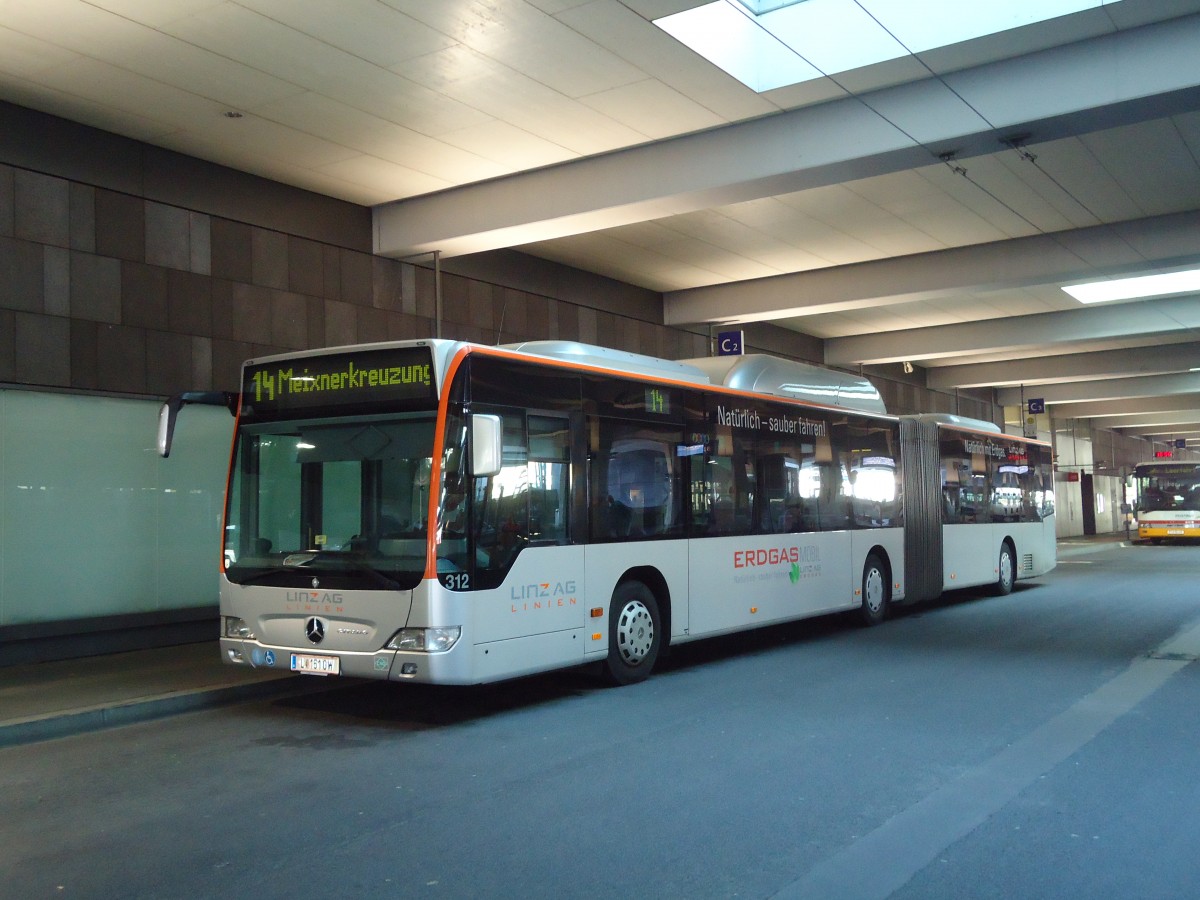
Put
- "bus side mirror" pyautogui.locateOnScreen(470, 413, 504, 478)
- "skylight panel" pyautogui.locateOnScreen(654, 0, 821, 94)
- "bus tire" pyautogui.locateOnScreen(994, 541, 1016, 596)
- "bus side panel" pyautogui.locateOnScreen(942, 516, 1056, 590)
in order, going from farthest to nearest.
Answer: "bus tire" pyautogui.locateOnScreen(994, 541, 1016, 596), "bus side panel" pyautogui.locateOnScreen(942, 516, 1056, 590), "skylight panel" pyautogui.locateOnScreen(654, 0, 821, 94), "bus side mirror" pyautogui.locateOnScreen(470, 413, 504, 478)

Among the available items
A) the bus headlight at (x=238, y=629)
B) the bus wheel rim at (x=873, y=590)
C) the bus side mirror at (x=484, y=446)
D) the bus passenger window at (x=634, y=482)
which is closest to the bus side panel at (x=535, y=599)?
the bus passenger window at (x=634, y=482)

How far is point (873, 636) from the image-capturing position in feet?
45.5

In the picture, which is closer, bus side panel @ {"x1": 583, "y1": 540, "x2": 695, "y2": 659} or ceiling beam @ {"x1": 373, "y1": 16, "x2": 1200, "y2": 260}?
bus side panel @ {"x1": 583, "y1": 540, "x2": 695, "y2": 659}

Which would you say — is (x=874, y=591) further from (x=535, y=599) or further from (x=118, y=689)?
(x=118, y=689)

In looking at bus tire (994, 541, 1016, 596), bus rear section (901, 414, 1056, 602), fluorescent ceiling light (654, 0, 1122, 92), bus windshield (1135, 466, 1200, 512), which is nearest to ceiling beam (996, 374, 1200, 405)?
bus windshield (1135, 466, 1200, 512)

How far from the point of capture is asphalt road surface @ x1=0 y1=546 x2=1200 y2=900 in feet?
16.3

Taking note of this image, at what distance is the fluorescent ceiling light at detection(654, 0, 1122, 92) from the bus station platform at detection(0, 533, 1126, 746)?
23.0 feet

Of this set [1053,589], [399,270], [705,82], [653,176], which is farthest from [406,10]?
[1053,589]

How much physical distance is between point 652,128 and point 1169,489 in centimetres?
3613

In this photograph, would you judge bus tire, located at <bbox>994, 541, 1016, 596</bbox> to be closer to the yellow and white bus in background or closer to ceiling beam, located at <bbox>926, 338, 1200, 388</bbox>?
ceiling beam, located at <bbox>926, 338, 1200, 388</bbox>

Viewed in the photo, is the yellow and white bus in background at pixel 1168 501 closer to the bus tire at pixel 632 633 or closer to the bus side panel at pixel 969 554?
the bus side panel at pixel 969 554

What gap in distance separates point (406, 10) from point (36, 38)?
341 cm

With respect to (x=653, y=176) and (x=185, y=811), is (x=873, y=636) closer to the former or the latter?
(x=653, y=176)

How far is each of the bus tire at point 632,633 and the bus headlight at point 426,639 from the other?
211cm
